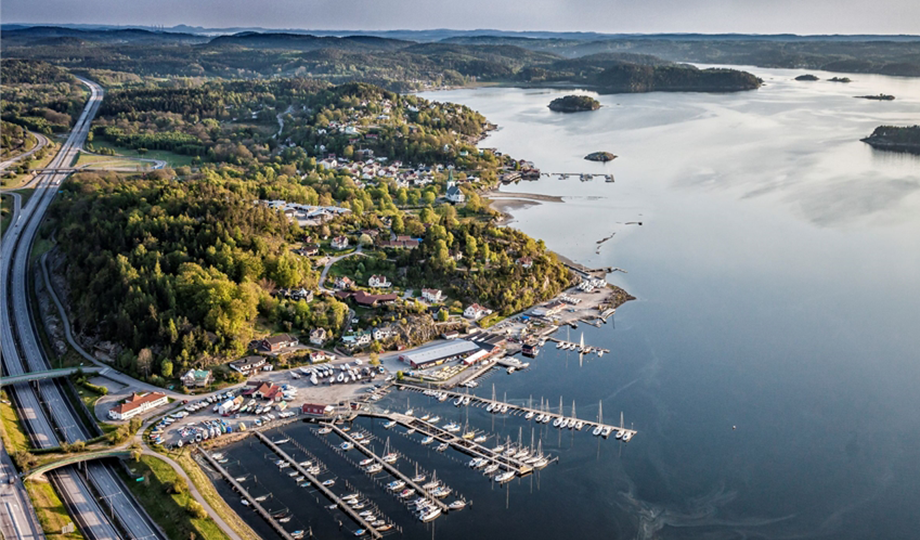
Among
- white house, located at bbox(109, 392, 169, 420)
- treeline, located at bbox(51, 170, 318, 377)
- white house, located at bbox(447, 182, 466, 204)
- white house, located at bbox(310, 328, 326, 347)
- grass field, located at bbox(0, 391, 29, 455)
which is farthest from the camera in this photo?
white house, located at bbox(447, 182, 466, 204)

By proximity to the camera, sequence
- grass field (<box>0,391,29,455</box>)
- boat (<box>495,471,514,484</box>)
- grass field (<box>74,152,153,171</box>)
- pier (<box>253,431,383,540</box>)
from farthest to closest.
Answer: grass field (<box>74,152,153,171</box>), grass field (<box>0,391,29,455</box>), boat (<box>495,471,514,484</box>), pier (<box>253,431,383,540</box>)

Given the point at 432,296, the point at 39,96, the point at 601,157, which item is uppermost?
the point at 39,96

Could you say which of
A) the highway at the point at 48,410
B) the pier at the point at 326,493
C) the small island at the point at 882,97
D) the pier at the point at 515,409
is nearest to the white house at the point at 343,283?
the pier at the point at 515,409

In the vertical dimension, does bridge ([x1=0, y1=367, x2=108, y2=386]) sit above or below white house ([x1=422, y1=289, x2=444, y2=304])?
below

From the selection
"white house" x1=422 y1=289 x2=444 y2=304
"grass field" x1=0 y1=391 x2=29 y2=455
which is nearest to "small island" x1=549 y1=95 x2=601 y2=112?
"white house" x1=422 y1=289 x2=444 y2=304

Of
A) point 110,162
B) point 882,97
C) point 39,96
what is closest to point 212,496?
point 110,162

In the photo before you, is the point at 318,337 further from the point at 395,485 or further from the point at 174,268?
the point at 395,485

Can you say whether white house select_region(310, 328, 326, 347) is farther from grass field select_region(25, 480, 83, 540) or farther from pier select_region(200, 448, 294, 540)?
grass field select_region(25, 480, 83, 540)
